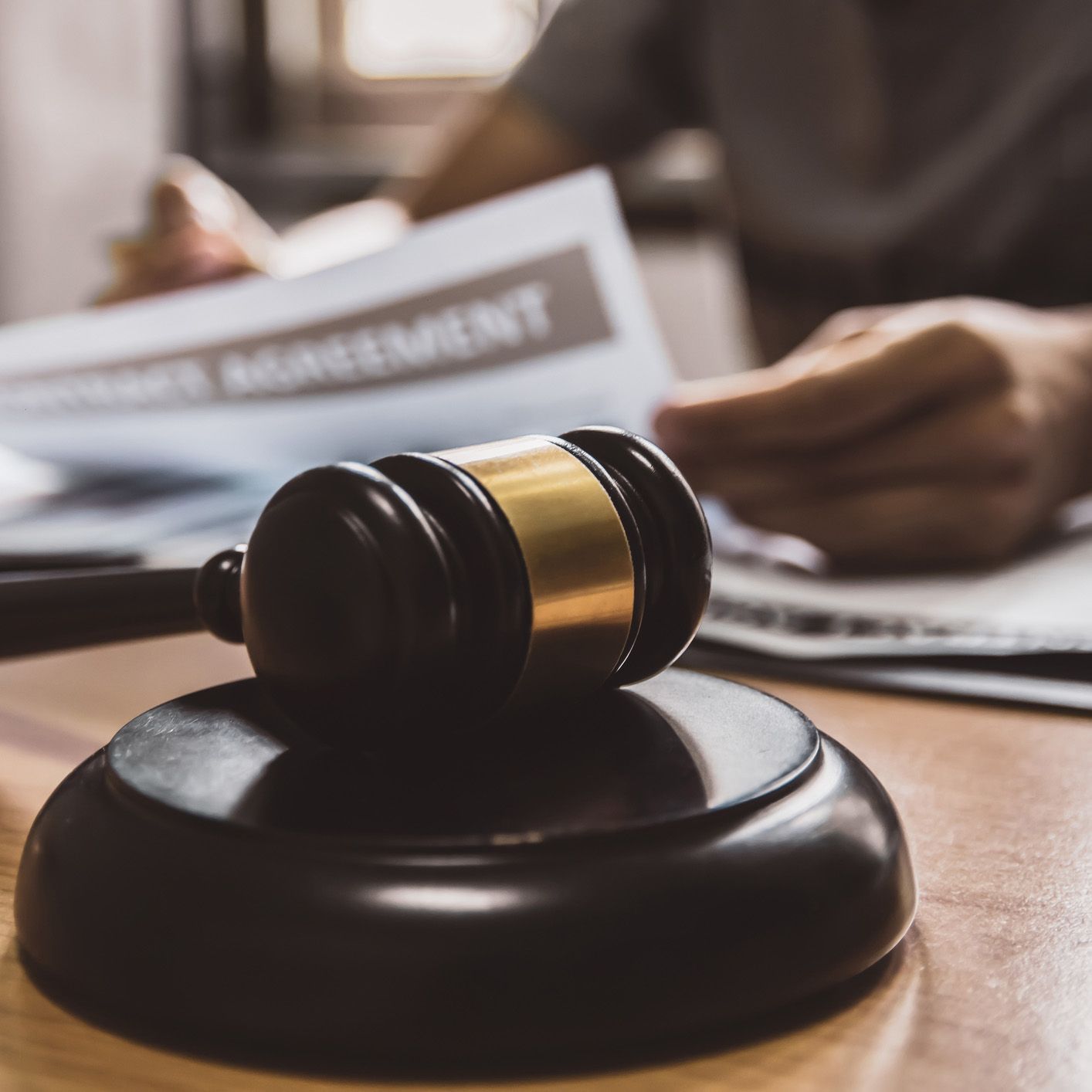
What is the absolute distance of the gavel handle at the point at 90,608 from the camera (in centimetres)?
35

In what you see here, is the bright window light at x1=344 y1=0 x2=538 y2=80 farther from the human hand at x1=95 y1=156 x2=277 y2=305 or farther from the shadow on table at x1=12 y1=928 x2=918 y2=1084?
the shadow on table at x1=12 y1=928 x2=918 y2=1084

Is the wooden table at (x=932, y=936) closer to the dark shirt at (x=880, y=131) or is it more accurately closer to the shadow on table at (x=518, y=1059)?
the shadow on table at (x=518, y=1059)

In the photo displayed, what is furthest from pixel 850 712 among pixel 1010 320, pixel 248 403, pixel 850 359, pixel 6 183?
pixel 6 183

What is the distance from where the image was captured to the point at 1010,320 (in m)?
0.71

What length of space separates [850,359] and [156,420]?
0.45 m

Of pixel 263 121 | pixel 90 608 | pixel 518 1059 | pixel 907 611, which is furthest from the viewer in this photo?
pixel 263 121

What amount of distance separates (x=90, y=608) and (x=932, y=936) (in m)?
0.24

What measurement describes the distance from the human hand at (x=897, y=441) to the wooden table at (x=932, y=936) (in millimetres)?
207

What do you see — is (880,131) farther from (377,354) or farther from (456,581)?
(456,581)

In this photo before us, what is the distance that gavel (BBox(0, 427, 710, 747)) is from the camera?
234 mm

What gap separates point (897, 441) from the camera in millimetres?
648

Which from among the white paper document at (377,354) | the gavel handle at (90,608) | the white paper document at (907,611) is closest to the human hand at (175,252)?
the white paper document at (377,354)

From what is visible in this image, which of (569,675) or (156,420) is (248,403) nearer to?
(156,420)

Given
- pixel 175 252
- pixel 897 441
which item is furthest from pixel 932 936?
pixel 175 252
